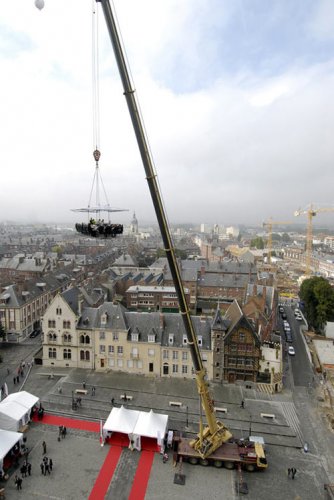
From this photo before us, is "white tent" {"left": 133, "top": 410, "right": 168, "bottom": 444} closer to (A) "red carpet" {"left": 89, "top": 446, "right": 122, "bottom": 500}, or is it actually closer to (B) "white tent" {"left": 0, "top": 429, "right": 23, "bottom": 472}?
(A) "red carpet" {"left": 89, "top": 446, "right": 122, "bottom": 500}

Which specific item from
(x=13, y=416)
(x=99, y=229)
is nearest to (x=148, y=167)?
(x=99, y=229)

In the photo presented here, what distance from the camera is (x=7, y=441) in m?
28.2

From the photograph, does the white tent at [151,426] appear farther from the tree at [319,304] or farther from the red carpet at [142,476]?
the tree at [319,304]

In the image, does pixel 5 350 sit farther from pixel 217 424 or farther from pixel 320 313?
pixel 320 313

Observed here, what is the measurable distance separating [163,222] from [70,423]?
26.6 meters

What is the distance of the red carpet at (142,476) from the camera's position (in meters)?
25.8

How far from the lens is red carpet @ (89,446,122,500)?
84.5ft

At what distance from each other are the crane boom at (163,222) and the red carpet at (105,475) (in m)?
7.62

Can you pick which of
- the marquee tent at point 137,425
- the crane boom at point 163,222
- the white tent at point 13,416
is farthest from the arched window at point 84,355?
the crane boom at point 163,222

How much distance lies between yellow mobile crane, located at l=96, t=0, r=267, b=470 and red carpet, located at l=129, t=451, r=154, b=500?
402 centimetres

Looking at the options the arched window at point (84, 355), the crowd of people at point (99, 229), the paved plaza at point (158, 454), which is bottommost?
the paved plaza at point (158, 454)

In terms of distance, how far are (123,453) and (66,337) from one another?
71.3 feet

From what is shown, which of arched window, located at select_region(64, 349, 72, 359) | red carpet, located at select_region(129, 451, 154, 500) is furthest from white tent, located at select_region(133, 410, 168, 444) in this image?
arched window, located at select_region(64, 349, 72, 359)

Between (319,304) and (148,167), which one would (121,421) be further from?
(319,304)
